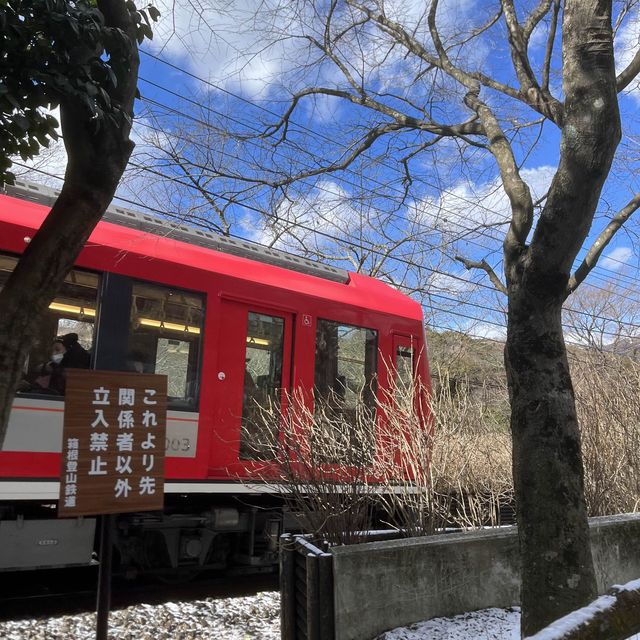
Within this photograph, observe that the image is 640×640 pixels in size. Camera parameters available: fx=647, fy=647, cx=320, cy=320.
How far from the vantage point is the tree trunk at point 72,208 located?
10.9 ft

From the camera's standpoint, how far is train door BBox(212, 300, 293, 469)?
6637mm

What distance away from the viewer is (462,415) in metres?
6.52

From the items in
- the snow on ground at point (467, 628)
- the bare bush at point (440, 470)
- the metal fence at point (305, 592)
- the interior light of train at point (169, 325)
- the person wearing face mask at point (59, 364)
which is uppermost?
the interior light of train at point (169, 325)

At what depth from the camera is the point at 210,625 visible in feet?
17.6

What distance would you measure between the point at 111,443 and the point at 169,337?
2.42 metres

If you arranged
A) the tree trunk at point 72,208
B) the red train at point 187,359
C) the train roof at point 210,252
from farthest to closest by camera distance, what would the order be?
the train roof at point 210,252
the red train at point 187,359
the tree trunk at point 72,208

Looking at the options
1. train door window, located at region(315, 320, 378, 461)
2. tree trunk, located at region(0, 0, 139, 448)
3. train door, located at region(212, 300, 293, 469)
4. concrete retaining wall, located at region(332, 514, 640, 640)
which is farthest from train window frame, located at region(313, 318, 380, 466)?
tree trunk, located at region(0, 0, 139, 448)

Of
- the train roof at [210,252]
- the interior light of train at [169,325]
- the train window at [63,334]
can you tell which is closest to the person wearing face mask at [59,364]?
the train window at [63,334]

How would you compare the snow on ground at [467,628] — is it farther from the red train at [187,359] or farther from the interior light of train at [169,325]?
the interior light of train at [169,325]

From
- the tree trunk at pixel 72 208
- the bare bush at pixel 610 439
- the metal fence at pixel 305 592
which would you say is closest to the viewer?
the tree trunk at pixel 72 208

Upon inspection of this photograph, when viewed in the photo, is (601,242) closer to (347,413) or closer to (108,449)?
(347,413)

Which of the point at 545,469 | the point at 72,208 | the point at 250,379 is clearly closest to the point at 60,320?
the point at 250,379

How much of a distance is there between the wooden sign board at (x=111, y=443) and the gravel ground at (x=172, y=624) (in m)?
1.59

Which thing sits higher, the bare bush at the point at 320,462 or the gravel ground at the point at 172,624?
the bare bush at the point at 320,462
